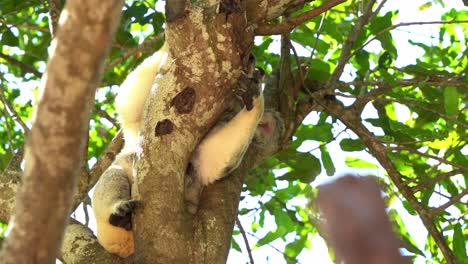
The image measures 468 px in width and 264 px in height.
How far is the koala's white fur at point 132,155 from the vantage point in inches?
210

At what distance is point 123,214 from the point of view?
16.5 feet

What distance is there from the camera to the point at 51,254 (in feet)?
7.65

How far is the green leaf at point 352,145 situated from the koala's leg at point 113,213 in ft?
6.33

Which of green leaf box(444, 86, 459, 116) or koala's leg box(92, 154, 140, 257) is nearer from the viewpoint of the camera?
koala's leg box(92, 154, 140, 257)

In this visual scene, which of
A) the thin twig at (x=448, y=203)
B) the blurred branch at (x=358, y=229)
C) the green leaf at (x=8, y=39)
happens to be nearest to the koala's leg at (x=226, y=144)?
the thin twig at (x=448, y=203)

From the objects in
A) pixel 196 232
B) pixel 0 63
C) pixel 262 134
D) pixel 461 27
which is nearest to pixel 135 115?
pixel 262 134

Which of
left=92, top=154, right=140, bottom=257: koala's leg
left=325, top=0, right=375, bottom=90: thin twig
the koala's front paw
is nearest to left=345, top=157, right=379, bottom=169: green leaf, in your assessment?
left=325, top=0, right=375, bottom=90: thin twig

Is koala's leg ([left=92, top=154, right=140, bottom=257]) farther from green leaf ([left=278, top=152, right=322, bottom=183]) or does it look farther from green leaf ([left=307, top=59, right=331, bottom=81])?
green leaf ([left=307, top=59, right=331, bottom=81])

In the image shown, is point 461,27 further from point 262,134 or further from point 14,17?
point 14,17

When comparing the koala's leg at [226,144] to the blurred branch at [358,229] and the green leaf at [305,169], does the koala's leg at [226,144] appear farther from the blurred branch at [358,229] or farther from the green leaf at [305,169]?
the blurred branch at [358,229]

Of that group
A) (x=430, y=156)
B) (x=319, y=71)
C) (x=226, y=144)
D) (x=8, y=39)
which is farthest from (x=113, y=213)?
(x=8, y=39)

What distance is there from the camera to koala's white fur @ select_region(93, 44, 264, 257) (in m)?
5.34

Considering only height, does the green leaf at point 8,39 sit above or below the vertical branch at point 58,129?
above

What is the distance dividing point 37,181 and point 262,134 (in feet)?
12.8
